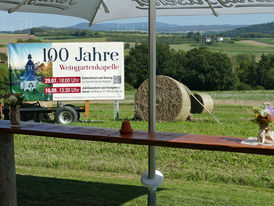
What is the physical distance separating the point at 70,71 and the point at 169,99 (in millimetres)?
3152

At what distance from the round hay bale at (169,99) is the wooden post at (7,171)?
26.6 ft

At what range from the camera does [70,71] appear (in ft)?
41.6

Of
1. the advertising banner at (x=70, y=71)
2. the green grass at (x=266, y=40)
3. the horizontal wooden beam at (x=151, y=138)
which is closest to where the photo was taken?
the horizontal wooden beam at (x=151, y=138)

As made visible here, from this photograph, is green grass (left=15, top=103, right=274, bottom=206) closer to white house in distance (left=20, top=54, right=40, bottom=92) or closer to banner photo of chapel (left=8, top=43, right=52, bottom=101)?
banner photo of chapel (left=8, top=43, right=52, bottom=101)

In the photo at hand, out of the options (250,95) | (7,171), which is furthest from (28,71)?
(250,95)

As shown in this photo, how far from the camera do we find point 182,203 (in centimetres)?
534

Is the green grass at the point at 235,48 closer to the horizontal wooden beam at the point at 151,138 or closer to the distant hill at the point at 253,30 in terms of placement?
the distant hill at the point at 253,30

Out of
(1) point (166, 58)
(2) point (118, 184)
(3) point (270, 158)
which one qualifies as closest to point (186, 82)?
(1) point (166, 58)

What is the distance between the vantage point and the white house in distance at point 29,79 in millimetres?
12710

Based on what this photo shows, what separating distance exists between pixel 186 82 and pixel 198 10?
20404 mm

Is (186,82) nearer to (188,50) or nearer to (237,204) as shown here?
(188,50)

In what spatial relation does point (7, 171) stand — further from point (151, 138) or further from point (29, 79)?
point (29, 79)

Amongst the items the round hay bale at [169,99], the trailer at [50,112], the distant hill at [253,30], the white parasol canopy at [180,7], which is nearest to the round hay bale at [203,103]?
the round hay bale at [169,99]

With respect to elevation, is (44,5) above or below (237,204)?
above
